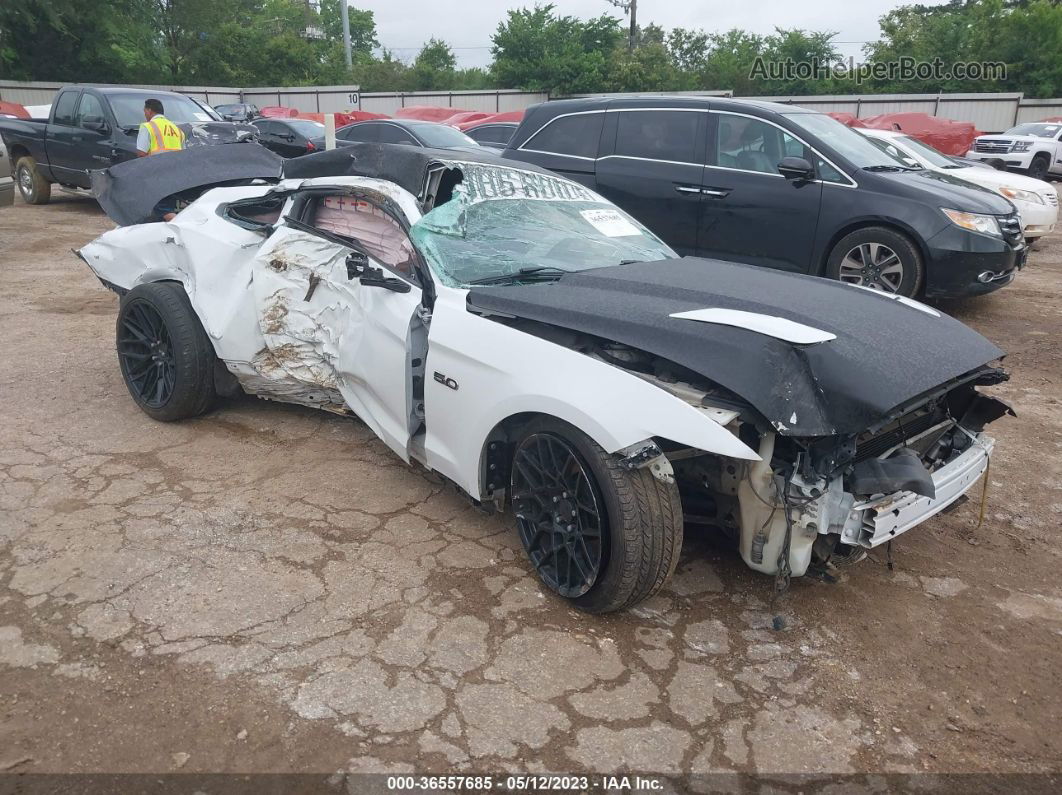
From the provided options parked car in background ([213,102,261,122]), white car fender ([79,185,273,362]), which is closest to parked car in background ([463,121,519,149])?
parked car in background ([213,102,261,122])

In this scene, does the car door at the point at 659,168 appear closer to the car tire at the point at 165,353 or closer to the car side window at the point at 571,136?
the car side window at the point at 571,136

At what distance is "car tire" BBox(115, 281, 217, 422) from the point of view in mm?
4668

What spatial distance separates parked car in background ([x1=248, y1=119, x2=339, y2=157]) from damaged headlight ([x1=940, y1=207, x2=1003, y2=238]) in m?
9.99

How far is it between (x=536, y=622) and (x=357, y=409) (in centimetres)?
159

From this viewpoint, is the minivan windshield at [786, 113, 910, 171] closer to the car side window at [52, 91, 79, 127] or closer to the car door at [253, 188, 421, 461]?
the car door at [253, 188, 421, 461]

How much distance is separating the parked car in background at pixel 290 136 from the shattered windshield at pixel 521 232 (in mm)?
10273

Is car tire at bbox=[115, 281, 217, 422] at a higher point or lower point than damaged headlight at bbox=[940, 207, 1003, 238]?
lower

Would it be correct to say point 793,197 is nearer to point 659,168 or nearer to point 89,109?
point 659,168

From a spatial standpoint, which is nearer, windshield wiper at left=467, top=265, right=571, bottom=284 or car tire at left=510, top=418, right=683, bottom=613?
car tire at left=510, top=418, right=683, bottom=613

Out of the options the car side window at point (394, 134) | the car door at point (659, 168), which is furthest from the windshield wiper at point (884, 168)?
the car side window at point (394, 134)

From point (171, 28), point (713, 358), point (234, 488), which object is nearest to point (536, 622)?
point (713, 358)

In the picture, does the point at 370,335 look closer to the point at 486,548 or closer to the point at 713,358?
the point at 486,548

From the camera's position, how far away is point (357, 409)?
13.7 feet

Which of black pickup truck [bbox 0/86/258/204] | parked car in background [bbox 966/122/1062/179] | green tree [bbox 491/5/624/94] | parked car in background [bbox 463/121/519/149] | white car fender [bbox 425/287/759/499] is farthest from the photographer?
green tree [bbox 491/5/624/94]
